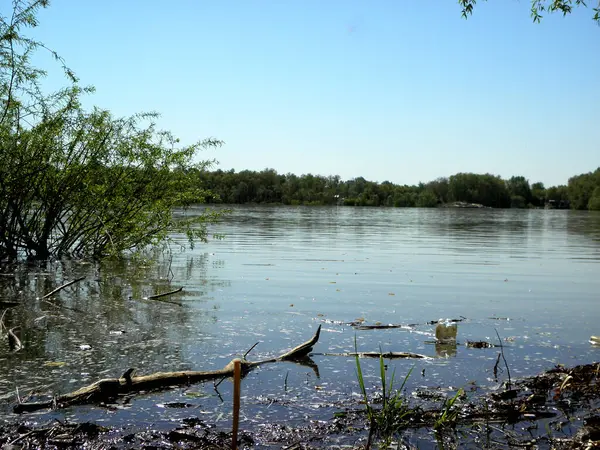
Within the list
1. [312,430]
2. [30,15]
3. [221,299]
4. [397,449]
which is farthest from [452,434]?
[30,15]

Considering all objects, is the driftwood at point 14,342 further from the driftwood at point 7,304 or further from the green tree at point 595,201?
the green tree at point 595,201

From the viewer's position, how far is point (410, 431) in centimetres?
591

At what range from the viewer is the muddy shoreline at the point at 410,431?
5410mm

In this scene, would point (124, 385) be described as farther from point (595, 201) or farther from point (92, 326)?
point (595, 201)

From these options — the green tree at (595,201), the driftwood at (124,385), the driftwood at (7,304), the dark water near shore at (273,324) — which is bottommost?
the dark water near shore at (273,324)

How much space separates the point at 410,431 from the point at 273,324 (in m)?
5.58

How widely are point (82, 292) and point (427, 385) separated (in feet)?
31.2

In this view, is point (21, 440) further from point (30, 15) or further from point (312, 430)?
point (30, 15)

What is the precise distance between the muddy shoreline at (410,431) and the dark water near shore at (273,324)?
31 centimetres

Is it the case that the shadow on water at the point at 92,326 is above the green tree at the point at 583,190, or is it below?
below

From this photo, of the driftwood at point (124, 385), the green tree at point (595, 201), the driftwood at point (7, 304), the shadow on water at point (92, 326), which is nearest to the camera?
the driftwood at point (124, 385)

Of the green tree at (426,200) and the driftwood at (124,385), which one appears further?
the green tree at (426,200)

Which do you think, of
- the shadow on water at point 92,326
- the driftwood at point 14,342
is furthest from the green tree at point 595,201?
the driftwood at point 14,342

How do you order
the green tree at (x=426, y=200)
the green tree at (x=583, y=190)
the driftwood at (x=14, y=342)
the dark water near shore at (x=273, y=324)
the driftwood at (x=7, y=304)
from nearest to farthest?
the dark water near shore at (x=273, y=324) < the driftwood at (x=14, y=342) < the driftwood at (x=7, y=304) < the green tree at (x=583, y=190) < the green tree at (x=426, y=200)
